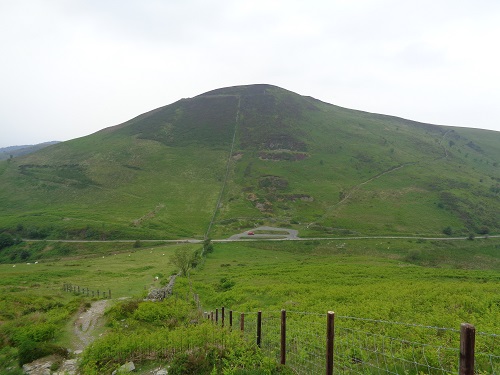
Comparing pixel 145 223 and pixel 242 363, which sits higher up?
pixel 242 363

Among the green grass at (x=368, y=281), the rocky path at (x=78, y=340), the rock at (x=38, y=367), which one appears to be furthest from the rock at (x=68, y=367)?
the green grass at (x=368, y=281)

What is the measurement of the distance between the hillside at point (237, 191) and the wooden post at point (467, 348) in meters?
107

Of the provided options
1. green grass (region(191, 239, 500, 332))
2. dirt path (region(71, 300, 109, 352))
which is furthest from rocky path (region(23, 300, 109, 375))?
green grass (region(191, 239, 500, 332))

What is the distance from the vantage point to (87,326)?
23.2 metres

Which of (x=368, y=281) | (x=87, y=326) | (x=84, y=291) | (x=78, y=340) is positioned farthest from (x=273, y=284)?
(x=84, y=291)

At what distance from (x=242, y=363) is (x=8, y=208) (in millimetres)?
160154

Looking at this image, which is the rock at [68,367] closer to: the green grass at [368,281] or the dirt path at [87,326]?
the dirt path at [87,326]

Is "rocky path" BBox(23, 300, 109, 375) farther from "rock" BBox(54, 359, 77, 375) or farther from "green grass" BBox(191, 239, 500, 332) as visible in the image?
"green grass" BBox(191, 239, 500, 332)

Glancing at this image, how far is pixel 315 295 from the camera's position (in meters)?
30.5

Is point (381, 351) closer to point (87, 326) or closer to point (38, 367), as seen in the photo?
point (38, 367)

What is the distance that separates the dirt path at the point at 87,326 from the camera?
64.4 feet

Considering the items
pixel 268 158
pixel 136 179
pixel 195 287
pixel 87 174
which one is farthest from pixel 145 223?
pixel 268 158

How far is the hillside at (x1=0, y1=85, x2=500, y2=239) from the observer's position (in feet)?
379

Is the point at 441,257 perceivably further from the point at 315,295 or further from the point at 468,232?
the point at 315,295
